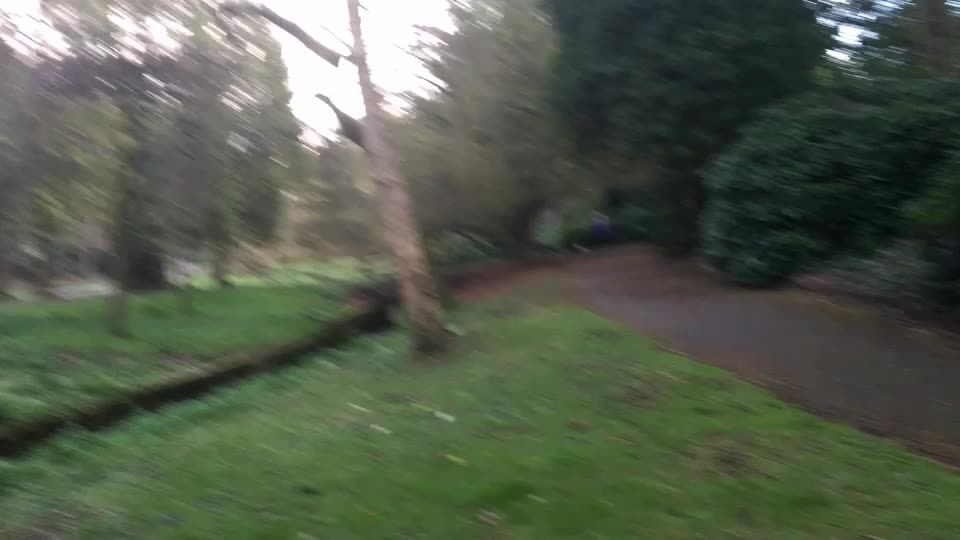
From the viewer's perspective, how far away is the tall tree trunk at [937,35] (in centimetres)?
1422

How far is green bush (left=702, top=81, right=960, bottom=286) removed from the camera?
13.0 m

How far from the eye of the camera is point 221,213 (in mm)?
13227

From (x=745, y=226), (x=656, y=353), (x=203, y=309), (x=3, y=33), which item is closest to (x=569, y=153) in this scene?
(x=745, y=226)

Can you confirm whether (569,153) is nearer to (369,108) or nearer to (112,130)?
(369,108)

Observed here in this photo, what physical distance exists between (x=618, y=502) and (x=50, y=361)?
9.65m

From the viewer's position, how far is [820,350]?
1017 cm

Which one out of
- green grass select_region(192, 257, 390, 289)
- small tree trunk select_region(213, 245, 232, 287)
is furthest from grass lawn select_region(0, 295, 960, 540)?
green grass select_region(192, 257, 390, 289)

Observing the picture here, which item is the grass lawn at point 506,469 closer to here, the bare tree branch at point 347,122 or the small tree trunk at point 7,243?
the small tree trunk at point 7,243

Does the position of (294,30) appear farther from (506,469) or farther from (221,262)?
(506,469)

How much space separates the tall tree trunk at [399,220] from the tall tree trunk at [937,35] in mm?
7721

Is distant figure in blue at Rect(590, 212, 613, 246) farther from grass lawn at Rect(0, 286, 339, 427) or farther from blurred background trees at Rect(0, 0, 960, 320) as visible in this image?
grass lawn at Rect(0, 286, 339, 427)

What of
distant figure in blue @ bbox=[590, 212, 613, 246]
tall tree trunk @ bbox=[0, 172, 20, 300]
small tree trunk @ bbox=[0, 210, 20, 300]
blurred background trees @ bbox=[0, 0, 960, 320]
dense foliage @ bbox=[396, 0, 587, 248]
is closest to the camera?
tall tree trunk @ bbox=[0, 172, 20, 300]

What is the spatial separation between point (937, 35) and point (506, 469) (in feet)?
34.7

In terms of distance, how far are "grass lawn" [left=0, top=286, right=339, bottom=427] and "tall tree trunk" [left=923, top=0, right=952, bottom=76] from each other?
10211 millimetres
